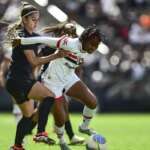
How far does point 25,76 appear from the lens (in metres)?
11.2

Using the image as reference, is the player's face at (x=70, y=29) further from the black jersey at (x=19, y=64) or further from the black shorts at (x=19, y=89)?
the black shorts at (x=19, y=89)

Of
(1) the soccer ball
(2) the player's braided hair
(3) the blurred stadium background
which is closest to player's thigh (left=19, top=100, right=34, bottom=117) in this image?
(1) the soccer ball

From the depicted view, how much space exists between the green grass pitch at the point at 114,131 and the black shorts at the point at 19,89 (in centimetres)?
150

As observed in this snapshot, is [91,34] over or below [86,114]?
over

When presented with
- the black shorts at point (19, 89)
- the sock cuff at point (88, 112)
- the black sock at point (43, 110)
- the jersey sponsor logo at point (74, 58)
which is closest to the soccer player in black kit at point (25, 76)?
the black shorts at point (19, 89)

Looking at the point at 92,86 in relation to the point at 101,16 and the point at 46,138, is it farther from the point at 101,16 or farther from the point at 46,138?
the point at 46,138

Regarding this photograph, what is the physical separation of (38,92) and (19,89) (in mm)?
344

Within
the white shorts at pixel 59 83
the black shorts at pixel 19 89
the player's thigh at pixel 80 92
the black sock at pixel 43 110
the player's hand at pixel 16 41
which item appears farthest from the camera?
the player's thigh at pixel 80 92

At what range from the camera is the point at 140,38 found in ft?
82.6

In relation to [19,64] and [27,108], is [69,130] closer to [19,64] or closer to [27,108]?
[27,108]

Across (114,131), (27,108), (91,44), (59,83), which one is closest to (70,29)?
(59,83)

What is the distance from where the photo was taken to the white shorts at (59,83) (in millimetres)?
12055

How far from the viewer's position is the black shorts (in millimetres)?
11086

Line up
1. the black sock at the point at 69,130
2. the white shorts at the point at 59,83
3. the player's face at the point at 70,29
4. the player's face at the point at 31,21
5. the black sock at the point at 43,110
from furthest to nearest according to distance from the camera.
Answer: the black sock at the point at 69,130 < the player's face at the point at 70,29 < the white shorts at the point at 59,83 < the black sock at the point at 43,110 < the player's face at the point at 31,21
